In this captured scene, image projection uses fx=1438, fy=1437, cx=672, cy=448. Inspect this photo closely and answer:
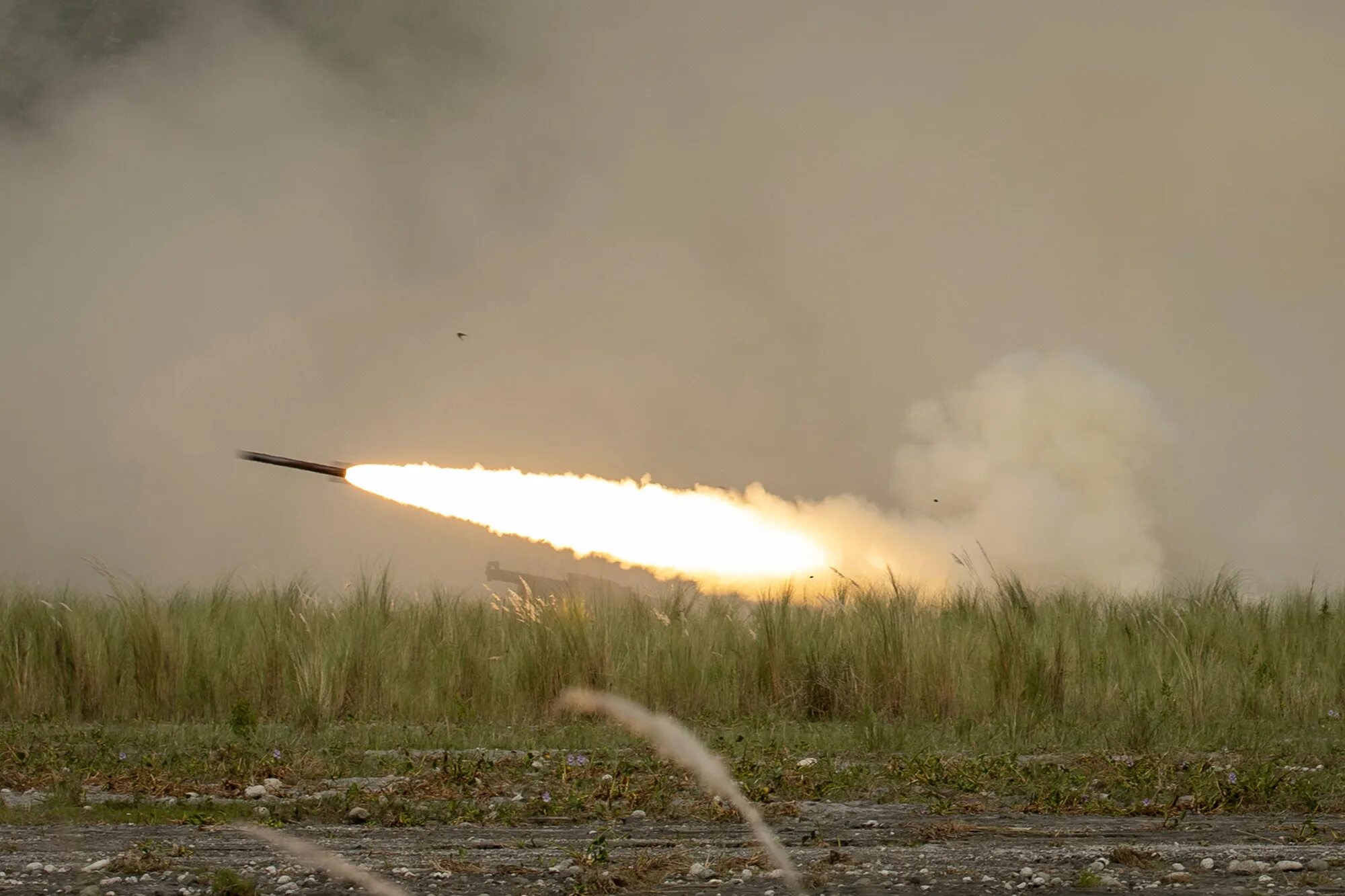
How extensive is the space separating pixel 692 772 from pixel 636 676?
3.91 m

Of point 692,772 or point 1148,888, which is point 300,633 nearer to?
point 692,772

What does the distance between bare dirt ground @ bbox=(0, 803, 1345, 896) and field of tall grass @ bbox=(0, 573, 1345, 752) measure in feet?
11.6

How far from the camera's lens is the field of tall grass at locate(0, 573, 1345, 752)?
42.8 feet

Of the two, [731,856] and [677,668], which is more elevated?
[677,668]

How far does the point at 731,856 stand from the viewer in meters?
7.24

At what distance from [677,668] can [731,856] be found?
649cm

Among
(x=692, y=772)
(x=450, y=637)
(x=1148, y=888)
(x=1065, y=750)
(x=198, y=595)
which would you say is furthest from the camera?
(x=198, y=595)

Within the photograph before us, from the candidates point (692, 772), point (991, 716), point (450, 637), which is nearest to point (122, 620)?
point (450, 637)

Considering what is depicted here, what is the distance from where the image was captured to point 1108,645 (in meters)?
15.0

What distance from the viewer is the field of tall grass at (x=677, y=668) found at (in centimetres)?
1304

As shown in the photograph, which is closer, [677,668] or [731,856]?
[731,856]

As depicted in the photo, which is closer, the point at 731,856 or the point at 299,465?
the point at 731,856

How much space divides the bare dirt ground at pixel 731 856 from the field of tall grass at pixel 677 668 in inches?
139

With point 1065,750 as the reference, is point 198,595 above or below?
above
